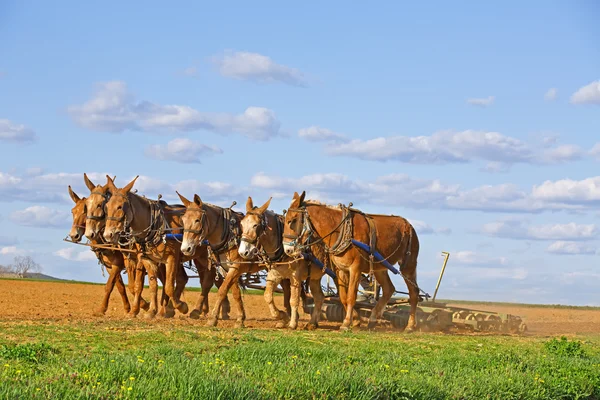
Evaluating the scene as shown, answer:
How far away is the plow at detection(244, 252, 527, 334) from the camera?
21.7 metres

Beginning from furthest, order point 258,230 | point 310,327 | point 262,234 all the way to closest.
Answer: point 310,327, point 262,234, point 258,230

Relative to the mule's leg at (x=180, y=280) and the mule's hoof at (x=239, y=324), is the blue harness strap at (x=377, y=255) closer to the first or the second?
the mule's hoof at (x=239, y=324)

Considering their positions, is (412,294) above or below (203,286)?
above

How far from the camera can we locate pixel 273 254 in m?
18.5

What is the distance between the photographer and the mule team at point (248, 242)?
18359 millimetres

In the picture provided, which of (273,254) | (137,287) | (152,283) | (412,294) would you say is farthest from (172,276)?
(412,294)

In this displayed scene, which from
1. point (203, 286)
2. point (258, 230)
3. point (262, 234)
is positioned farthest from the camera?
point (203, 286)

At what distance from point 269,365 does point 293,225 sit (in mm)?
7603

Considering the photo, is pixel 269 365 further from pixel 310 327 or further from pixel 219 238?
pixel 219 238

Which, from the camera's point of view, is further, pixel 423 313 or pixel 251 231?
pixel 423 313

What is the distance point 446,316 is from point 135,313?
296 inches

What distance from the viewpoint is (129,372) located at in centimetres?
927

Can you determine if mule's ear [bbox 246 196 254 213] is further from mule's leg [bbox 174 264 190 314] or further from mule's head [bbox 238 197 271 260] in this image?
mule's leg [bbox 174 264 190 314]

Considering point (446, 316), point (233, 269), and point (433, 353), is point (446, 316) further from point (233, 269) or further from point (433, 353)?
point (433, 353)
